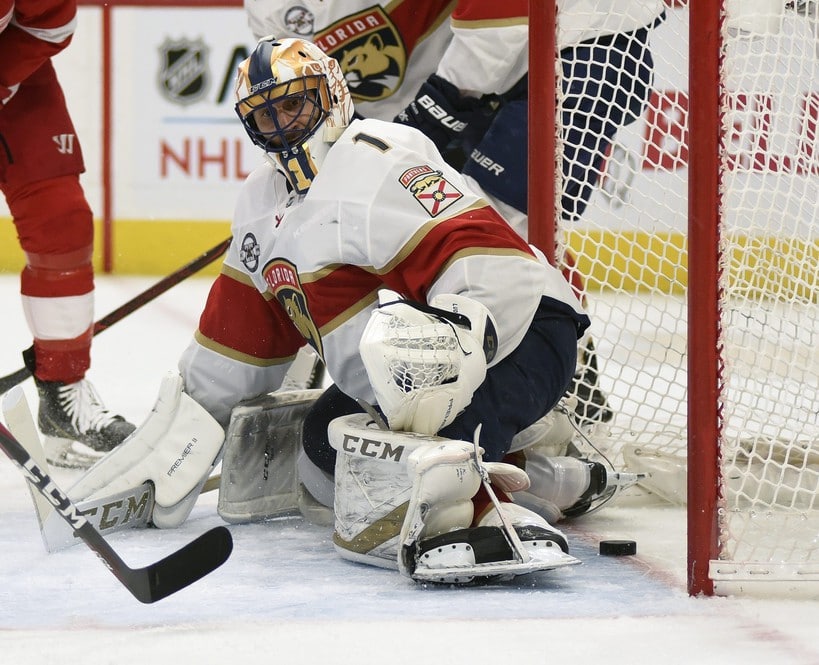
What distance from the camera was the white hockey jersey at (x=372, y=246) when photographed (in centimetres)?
196

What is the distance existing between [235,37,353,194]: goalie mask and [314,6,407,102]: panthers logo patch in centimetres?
83

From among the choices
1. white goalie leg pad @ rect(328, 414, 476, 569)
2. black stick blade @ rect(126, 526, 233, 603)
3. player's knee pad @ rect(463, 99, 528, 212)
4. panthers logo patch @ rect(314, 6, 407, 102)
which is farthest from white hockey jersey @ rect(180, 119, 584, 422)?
panthers logo patch @ rect(314, 6, 407, 102)

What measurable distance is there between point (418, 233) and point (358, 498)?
365 millimetres

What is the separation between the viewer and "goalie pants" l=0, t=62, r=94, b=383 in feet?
9.53

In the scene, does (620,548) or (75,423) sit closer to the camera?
(620,548)

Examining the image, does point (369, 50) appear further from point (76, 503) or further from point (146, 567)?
point (146, 567)

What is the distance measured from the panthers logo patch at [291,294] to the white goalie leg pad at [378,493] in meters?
0.20

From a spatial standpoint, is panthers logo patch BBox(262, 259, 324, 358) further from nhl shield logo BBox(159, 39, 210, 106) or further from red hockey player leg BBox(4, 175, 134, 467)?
nhl shield logo BBox(159, 39, 210, 106)

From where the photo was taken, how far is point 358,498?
1928 millimetres

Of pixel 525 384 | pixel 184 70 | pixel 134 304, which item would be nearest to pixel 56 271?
Answer: pixel 134 304

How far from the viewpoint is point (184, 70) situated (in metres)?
6.08

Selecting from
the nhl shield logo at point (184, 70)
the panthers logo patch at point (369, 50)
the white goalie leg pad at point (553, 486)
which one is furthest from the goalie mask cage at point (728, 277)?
the nhl shield logo at point (184, 70)

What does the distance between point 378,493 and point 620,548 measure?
0.37 metres

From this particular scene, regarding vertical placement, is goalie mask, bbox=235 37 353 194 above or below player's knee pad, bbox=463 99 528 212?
above
